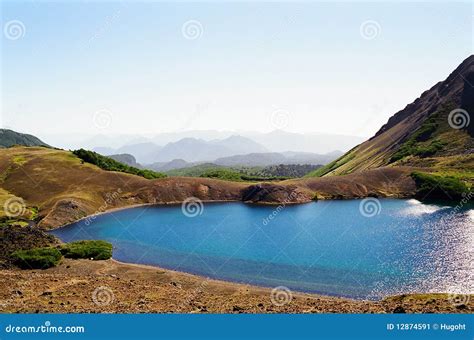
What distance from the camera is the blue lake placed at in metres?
45.5

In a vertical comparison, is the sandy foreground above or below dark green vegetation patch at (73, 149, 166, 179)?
below

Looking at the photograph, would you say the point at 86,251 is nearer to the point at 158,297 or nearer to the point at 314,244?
the point at 158,297

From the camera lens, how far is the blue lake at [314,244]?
45.5 metres

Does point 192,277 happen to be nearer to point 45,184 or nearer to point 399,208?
point 399,208

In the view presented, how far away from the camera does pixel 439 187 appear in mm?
103438

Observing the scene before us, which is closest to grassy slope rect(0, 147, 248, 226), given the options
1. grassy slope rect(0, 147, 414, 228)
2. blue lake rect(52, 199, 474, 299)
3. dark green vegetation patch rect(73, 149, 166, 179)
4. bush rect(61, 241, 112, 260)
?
grassy slope rect(0, 147, 414, 228)

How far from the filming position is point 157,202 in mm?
113125

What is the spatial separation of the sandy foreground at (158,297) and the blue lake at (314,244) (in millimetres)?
4799

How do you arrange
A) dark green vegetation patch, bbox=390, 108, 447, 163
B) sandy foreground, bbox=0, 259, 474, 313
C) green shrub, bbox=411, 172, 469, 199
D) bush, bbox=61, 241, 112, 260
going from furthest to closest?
dark green vegetation patch, bbox=390, 108, 447, 163, green shrub, bbox=411, 172, 469, 199, bush, bbox=61, 241, 112, 260, sandy foreground, bbox=0, 259, 474, 313

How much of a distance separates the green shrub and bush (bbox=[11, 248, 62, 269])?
90.4 meters

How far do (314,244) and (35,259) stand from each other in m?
39.5

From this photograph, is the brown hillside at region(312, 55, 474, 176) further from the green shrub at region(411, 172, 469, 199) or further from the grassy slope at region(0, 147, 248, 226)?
the grassy slope at region(0, 147, 248, 226)

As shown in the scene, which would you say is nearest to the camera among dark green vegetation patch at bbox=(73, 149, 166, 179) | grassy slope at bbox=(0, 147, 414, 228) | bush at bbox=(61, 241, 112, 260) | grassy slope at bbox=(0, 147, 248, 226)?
bush at bbox=(61, 241, 112, 260)

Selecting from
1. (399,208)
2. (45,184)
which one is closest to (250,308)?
(399,208)
